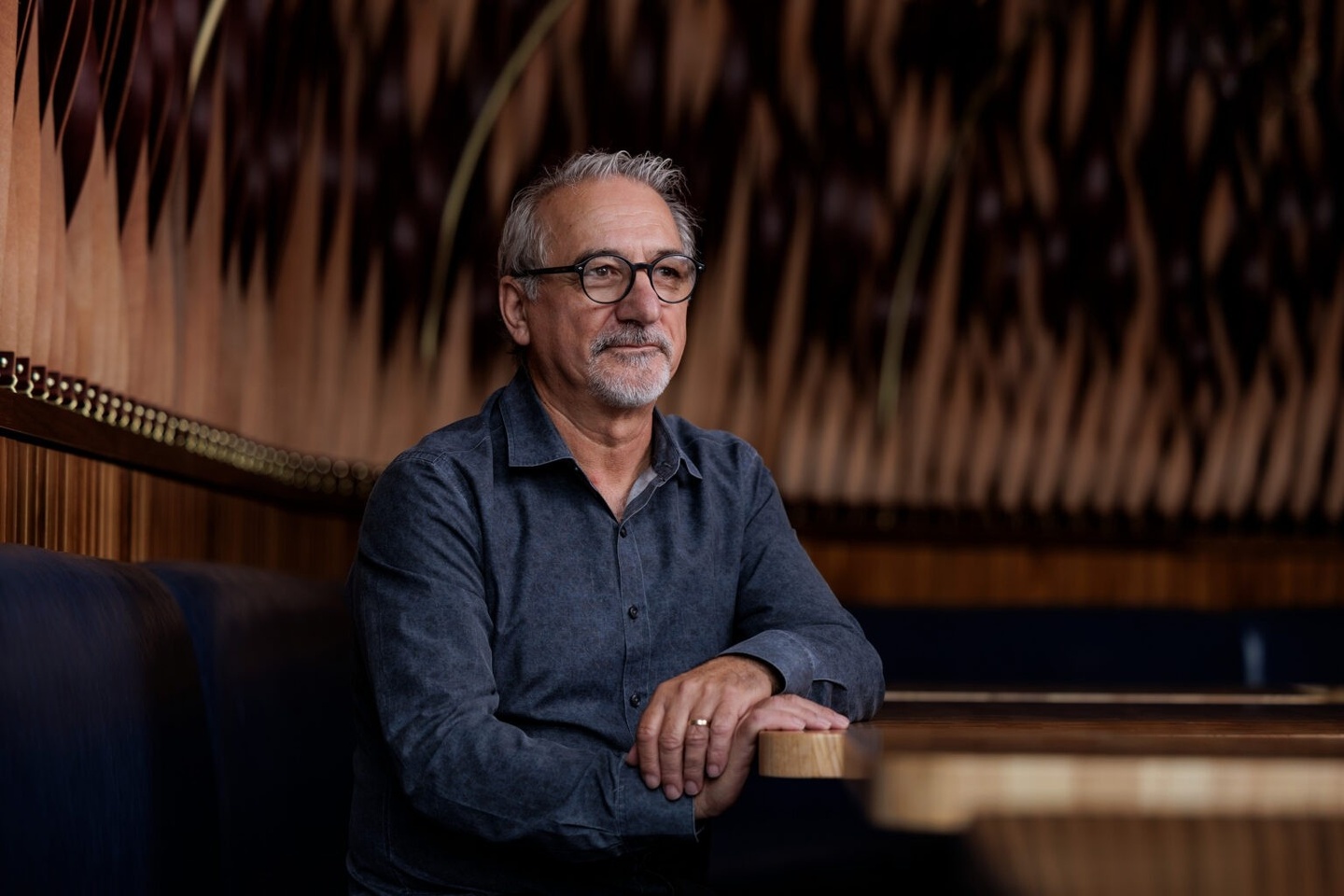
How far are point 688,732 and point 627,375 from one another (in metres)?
0.68

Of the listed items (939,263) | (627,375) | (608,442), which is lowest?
(608,442)

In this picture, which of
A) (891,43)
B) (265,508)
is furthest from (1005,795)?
(891,43)

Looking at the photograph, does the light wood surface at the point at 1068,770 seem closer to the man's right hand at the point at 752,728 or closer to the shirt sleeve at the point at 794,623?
the man's right hand at the point at 752,728

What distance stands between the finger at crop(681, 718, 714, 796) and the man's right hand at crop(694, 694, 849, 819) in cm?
2

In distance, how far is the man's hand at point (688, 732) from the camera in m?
1.81

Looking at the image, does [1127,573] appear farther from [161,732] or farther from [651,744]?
[161,732]

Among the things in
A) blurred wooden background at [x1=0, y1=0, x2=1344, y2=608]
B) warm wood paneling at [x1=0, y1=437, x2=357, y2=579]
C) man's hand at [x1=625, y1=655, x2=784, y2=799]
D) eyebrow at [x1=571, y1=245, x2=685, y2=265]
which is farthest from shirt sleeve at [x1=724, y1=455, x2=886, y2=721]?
blurred wooden background at [x1=0, y1=0, x2=1344, y2=608]

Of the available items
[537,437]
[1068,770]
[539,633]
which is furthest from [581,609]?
[1068,770]

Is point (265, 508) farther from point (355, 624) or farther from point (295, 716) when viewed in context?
point (355, 624)

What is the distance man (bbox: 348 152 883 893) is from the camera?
1845mm

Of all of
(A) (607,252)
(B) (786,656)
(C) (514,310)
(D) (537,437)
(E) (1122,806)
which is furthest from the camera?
(C) (514,310)

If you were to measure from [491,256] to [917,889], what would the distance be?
1.98 metres

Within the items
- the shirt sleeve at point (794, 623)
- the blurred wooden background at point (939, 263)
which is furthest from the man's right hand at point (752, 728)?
the blurred wooden background at point (939, 263)

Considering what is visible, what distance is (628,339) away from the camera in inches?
92.5
